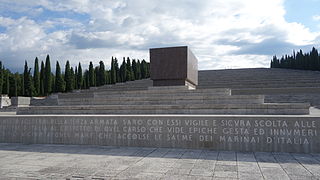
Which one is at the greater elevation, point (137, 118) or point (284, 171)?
point (137, 118)

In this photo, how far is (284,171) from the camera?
15.4 ft

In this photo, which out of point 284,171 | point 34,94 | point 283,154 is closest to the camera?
point 284,171

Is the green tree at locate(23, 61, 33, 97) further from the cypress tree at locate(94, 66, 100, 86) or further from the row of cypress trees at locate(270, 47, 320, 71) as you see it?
the row of cypress trees at locate(270, 47, 320, 71)

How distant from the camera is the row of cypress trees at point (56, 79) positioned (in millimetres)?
37250

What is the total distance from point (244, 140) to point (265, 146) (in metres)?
0.54

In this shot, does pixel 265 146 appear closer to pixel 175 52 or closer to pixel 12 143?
pixel 12 143

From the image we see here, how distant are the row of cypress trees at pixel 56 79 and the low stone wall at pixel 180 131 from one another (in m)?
29.6

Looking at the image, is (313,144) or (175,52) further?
(175,52)

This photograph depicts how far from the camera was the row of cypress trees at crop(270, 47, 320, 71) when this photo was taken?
5347 cm

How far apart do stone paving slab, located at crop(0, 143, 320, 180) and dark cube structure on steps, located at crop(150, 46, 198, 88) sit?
8.88m

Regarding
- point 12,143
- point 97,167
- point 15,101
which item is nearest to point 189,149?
point 97,167

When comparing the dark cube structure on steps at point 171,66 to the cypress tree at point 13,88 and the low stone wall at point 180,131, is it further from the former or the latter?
the cypress tree at point 13,88

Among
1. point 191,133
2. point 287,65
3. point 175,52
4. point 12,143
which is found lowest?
point 12,143

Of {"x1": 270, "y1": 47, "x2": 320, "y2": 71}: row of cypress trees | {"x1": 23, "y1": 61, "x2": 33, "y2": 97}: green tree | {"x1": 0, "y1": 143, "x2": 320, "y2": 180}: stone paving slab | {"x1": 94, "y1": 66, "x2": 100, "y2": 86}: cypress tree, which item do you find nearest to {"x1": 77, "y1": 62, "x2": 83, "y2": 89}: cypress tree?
{"x1": 94, "y1": 66, "x2": 100, "y2": 86}: cypress tree
